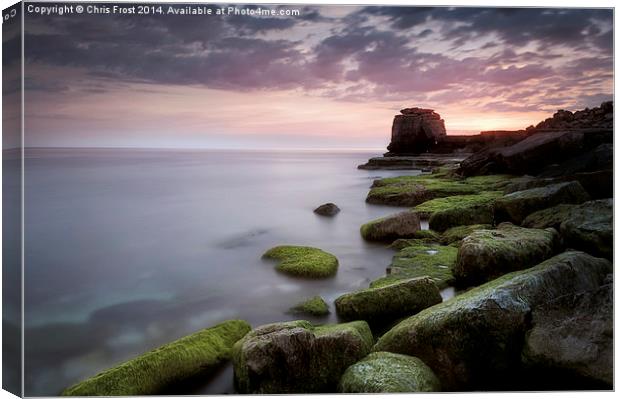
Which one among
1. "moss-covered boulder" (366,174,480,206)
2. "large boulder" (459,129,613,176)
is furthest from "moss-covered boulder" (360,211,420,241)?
"large boulder" (459,129,613,176)

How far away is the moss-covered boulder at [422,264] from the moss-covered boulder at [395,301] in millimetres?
608

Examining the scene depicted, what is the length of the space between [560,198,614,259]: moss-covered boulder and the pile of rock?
31.9 inches

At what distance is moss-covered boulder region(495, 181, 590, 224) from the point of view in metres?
6.33

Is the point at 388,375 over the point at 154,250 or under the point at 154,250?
under

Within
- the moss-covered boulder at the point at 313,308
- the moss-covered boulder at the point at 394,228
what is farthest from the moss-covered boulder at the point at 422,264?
the moss-covered boulder at the point at 313,308

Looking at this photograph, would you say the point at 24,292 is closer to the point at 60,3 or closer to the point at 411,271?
the point at 60,3

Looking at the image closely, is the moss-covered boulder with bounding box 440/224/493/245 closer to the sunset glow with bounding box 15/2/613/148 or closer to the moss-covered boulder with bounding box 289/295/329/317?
the sunset glow with bounding box 15/2/613/148

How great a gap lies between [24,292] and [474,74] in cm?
470

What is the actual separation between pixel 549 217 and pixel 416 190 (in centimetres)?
320

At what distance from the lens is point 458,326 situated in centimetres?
380

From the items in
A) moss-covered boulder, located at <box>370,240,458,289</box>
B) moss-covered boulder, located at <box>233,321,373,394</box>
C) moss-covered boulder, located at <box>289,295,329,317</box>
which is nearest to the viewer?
moss-covered boulder, located at <box>233,321,373,394</box>

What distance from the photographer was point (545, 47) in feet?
15.9

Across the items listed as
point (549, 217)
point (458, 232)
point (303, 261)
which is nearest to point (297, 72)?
point (303, 261)

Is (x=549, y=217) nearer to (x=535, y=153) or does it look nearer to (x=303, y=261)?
(x=535, y=153)
